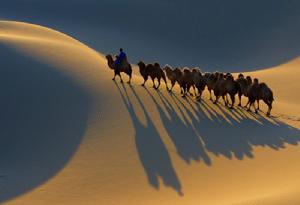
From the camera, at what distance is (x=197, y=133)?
51.6 feet

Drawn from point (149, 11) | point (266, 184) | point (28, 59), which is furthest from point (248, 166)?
point (149, 11)

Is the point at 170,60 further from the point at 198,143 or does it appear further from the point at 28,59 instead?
the point at 198,143

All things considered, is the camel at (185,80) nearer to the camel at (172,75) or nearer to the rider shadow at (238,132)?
the camel at (172,75)

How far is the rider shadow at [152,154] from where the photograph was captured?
12.6 meters

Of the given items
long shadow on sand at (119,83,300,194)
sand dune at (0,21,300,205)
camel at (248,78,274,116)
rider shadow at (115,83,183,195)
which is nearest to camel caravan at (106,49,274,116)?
camel at (248,78,274,116)

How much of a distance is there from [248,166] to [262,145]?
6.55ft

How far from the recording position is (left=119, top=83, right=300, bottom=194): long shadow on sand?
13.8 metres

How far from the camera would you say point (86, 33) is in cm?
4619

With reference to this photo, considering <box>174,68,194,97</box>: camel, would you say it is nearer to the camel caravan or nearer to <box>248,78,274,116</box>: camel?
the camel caravan

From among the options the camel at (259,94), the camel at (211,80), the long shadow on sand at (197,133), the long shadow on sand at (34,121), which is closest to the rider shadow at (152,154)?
the long shadow on sand at (197,133)

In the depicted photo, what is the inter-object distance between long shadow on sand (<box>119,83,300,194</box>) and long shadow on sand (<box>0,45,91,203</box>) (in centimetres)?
164

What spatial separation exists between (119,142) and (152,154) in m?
0.94

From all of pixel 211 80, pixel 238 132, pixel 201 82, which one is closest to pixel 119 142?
pixel 238 132

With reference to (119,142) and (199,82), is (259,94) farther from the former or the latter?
(119,142)
